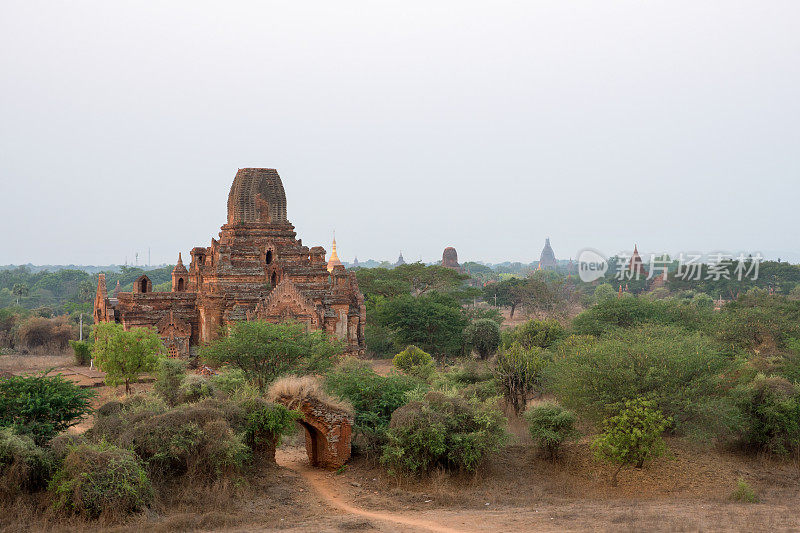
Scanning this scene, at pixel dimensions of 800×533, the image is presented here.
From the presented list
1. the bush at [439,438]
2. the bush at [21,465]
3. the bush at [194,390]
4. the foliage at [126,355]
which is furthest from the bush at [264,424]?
the foliage at [126,355]

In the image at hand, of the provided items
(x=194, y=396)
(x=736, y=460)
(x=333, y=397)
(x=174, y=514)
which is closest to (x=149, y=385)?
(x=194, y=396)

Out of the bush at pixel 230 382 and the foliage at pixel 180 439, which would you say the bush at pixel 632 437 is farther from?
the bush at pixel 230 382

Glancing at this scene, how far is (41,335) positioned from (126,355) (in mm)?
25374

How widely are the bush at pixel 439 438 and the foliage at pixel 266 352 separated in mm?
7141

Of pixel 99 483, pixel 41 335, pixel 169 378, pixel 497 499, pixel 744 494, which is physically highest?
pixel 169 378

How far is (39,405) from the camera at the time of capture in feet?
54.5

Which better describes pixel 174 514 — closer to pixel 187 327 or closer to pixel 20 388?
pixel 20 388

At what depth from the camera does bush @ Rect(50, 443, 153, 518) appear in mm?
14062

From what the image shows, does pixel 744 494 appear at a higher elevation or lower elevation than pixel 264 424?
lower

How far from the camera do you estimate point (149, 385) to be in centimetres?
3109

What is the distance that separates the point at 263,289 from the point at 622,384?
1919 cm

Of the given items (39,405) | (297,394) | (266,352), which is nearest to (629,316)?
(266,352)

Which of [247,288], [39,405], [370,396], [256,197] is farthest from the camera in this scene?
[256,197]

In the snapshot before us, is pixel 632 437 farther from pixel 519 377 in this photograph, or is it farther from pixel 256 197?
pixel 256 197
